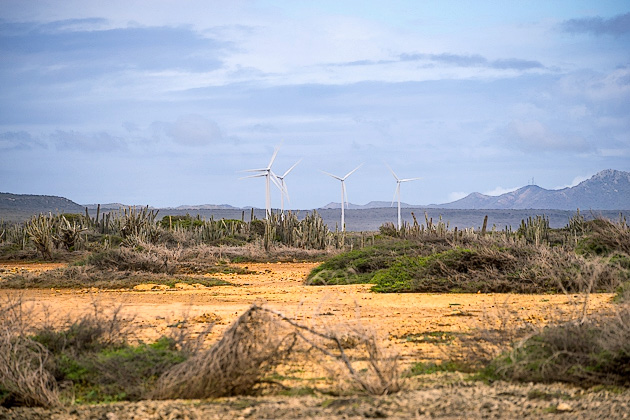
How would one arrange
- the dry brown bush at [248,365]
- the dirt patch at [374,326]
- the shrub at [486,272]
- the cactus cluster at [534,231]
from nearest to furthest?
the dirt patch at [374,326]
the dry brown bush at [248,365]
the shrub at [486,272]
the cactus cluster at [534,231]

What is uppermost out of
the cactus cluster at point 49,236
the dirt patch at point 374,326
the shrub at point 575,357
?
the cactus cluster at point 49,236

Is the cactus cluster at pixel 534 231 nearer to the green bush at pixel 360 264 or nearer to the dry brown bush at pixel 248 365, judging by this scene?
the green bush at pixel 360 264

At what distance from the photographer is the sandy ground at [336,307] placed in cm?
1088

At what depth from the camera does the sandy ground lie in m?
10.9

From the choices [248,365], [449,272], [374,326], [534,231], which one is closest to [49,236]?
[534,231]

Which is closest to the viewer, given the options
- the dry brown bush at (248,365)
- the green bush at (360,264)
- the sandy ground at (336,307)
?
the dry brown bush at (248,365)

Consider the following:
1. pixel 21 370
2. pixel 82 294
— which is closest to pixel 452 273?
pixel 82 294

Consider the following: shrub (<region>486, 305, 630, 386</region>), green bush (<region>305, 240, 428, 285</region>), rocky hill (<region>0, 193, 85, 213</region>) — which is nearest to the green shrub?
green bush (<region>305, 240, 428, 285</region>)

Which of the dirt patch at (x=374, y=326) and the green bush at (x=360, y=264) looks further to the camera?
the green bush at (x=360, y=264)

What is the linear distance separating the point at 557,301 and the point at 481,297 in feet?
5.86

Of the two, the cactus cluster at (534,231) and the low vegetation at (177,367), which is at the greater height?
the cactus cluster at (534,231)

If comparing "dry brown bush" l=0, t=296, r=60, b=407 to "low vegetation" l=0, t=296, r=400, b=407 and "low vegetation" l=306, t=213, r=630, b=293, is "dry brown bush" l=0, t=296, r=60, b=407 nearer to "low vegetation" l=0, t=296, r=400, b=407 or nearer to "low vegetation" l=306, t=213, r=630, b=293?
"low vegetation" l=0, t=296, r=400, b=407

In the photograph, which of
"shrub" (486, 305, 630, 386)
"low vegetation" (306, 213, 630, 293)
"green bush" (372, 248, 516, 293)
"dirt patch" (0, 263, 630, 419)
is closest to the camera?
"dirt patch" (0, 263, 630, 419)

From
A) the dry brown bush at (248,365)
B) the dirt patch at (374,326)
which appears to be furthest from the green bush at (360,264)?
the dry brown bush at (248,365)
